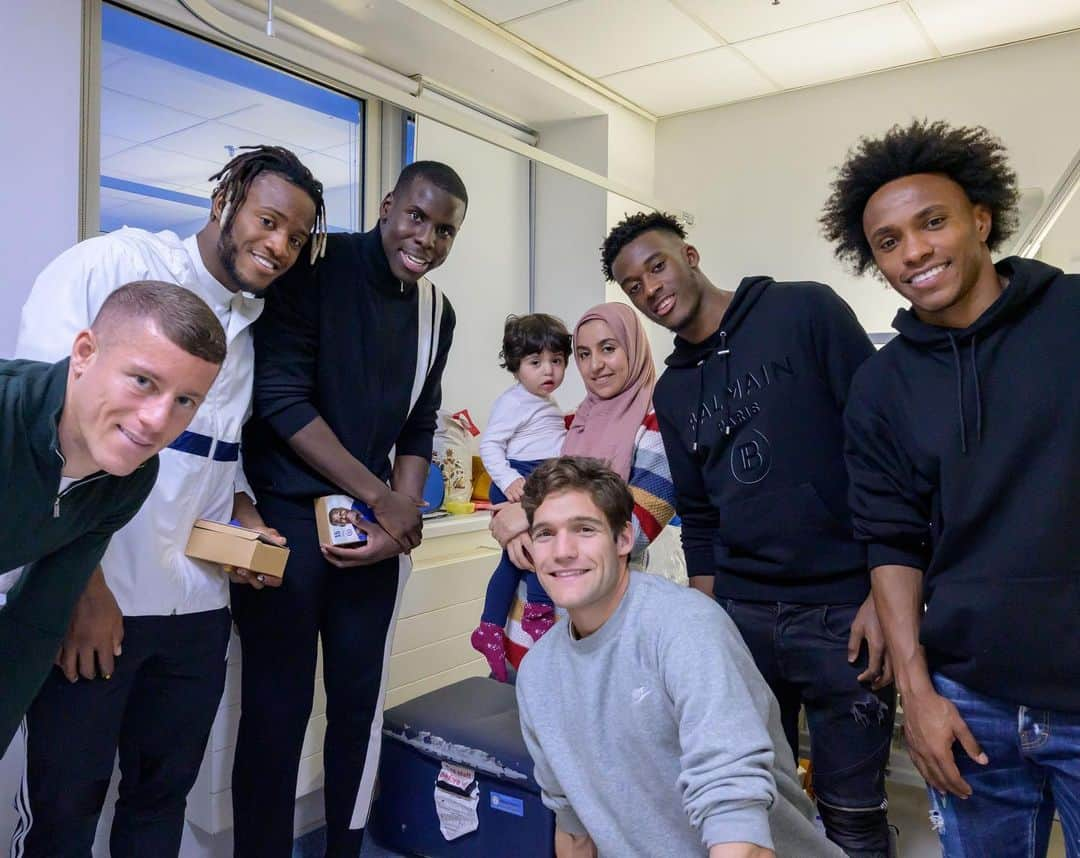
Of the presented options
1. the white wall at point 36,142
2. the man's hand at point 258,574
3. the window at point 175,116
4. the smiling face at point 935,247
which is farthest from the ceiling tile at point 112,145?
the smiling face at point 935,247

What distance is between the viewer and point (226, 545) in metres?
1.35

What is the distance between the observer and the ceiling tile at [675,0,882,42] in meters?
2.72

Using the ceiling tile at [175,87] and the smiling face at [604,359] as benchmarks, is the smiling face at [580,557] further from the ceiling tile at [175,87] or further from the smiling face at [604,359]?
the ceiling tile at [175,87]

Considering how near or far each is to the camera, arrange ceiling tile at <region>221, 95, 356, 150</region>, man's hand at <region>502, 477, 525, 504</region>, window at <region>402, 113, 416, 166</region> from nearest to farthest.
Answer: man's hand at <region>502, 477, 525, 504</region> → ceiling tile at <region>221, 95, 356, 150</region> → window at <region>402, 113, 416, 166</region>

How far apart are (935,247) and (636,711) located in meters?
0.79

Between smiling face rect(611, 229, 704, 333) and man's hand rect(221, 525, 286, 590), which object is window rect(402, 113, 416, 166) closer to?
smiling face rect(611, 229, 704, 333)

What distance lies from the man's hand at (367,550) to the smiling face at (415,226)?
0.51 metres

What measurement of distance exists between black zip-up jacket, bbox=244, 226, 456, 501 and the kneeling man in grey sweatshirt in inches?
17.0

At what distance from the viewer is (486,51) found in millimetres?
2877

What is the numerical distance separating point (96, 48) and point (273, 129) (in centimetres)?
67

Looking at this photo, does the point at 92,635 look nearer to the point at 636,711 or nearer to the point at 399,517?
the point at 399,517

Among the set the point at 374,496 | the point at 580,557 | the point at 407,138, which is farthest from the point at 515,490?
the point at 407,138

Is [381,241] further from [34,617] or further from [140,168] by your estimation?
[140,168]

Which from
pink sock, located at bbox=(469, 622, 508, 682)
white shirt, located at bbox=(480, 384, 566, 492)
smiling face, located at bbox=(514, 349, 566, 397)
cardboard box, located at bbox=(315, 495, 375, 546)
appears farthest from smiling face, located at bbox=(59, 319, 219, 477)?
smiling face, located at bbox=(514, 349, 566, 397)
